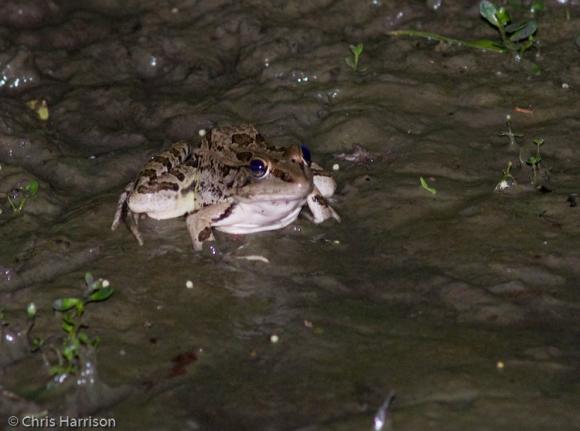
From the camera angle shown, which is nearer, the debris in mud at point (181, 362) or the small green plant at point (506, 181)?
the debris in mud at point (181, 362)

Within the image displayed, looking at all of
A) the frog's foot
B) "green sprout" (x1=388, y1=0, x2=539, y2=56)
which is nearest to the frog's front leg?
the frog's foot

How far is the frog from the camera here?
708cm

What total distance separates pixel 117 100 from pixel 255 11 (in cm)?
190

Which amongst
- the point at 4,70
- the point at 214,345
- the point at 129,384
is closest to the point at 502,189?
the point at 214,345

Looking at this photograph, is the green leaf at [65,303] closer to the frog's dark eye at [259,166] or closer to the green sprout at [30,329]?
the green sprout at [30,329]

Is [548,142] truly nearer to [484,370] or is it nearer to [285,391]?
[484,370]

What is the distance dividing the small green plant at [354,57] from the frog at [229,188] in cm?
188

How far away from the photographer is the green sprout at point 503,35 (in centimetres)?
924

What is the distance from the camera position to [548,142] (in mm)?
8273

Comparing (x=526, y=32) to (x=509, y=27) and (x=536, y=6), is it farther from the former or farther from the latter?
(x=536, y=6)

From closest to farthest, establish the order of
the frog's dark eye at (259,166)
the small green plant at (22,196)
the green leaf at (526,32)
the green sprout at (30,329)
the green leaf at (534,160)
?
the green sprout at (30,329) < the frog's dark eye at (259,166) < the green leaf at (534,160) < the small green plant at (22,196) < the green leaf at (526,32)

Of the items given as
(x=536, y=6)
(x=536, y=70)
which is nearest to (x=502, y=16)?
(x=536, y=70)

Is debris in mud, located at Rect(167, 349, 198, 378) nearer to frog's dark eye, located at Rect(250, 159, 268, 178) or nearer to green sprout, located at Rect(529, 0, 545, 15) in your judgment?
frog's dark eye, located at Rect(250, 159, 268, 178)

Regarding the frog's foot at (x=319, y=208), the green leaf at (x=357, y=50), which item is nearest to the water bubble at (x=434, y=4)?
the green leaf at (x=357, y=50)
